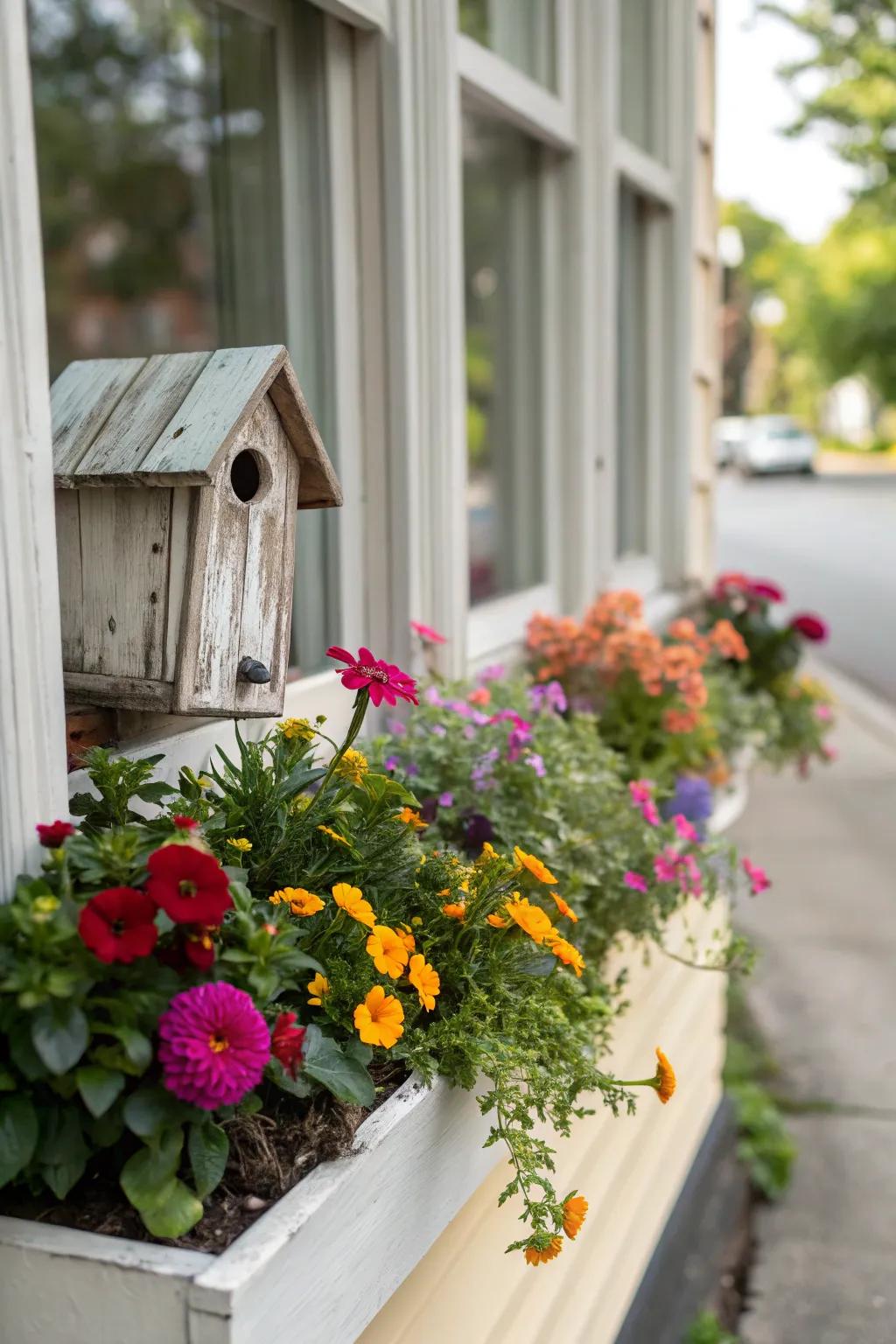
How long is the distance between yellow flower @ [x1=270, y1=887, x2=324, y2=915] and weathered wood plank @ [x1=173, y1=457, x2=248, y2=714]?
0.83ft

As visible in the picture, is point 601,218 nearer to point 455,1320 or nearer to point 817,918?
point 455,1320

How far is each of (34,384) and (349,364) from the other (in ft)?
3.21

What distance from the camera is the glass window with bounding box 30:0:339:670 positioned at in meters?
2.20

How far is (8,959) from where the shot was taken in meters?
1.05

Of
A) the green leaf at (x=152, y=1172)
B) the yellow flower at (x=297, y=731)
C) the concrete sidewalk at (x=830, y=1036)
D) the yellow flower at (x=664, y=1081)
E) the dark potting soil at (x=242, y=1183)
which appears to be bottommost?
the concrete sidewalk at (x=830, y=1036)

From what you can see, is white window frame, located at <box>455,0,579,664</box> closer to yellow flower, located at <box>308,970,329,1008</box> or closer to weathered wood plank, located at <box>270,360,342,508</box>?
weathered wood plank, located at <box>270,360,342,508</box>

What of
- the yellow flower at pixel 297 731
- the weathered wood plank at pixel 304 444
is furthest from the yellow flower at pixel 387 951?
the weathered wood plank at pixel 304 444

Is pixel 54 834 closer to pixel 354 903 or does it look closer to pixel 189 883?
pixel 189 883

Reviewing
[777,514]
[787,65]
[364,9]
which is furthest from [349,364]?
[777,514]

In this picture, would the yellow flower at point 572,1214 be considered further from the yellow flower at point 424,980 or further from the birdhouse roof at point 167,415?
the birdhouse roof at point 167,415

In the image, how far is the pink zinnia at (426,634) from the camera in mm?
2143

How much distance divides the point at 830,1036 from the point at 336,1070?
3862 mm

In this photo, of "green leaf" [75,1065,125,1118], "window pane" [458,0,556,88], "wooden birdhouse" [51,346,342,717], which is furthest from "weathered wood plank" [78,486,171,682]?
"window pane" [458,0,556,88]

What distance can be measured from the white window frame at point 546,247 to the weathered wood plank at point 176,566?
38.9 inches
